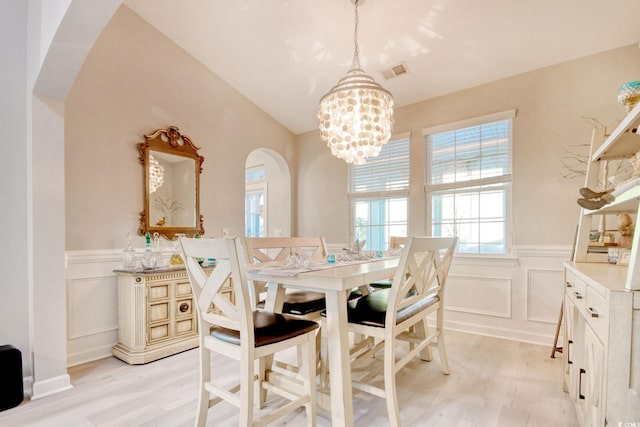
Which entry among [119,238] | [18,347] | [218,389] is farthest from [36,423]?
[119,238]

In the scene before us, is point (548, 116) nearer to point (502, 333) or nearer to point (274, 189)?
point (502, 333)

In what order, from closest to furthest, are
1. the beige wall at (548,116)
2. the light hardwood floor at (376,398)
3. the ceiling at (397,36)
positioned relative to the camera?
the light hardwood floor at (376,398), the ceiling at (397,36), the beige wall at (548,116)

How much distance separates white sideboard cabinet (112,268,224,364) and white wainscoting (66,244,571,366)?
134 mm

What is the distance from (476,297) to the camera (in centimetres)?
341

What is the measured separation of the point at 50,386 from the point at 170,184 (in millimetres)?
1898

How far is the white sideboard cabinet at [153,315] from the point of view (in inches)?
105

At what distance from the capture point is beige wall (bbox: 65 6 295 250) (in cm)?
274

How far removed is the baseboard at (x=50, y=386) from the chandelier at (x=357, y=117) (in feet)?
8.30

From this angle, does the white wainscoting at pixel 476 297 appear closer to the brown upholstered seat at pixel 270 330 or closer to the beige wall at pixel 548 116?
the beige wall at pixel 548 116

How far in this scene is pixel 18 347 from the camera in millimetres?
2227

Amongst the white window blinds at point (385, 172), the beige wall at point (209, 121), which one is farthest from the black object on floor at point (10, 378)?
the white window blinds at point (385, 172)

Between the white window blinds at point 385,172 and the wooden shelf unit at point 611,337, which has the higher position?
the white window blinds at point 385,172

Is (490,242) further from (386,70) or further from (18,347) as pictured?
(18,347)

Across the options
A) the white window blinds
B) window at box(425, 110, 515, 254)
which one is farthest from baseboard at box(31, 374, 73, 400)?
window at box(425, 110, 515, 254)
